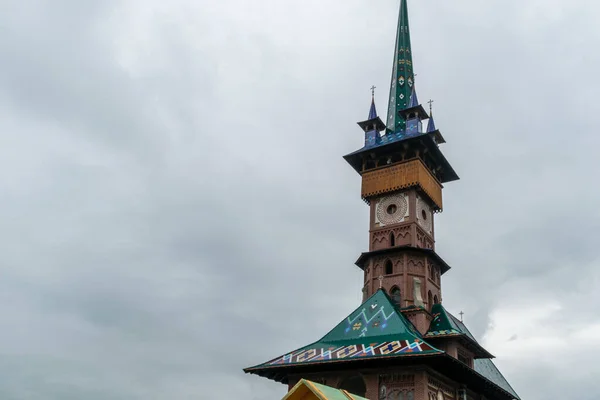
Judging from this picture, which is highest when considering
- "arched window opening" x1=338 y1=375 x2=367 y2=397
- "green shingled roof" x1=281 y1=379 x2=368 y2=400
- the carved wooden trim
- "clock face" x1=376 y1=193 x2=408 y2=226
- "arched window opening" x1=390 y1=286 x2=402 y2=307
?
the carved wooden trim

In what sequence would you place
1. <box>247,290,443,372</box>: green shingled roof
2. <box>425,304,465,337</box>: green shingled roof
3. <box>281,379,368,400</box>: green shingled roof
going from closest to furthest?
1. <box>281,379,368,400</box>: green shingled roof
2. <box>247,290,443,372</box>: green shingled roof
3. <box>425,304,465,337</box>: green shingled roof

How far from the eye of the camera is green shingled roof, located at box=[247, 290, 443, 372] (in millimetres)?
31906

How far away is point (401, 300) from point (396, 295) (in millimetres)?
837

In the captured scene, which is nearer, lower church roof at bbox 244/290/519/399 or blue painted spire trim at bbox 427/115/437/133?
lower church roof at bbox 244/290/519/399

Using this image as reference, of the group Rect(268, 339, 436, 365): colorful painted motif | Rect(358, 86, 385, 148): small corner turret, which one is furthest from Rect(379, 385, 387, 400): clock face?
Rect(358, 86, 385, 148): small corner turret

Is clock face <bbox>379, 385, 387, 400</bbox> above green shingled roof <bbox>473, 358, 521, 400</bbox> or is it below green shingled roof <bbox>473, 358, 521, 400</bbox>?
below

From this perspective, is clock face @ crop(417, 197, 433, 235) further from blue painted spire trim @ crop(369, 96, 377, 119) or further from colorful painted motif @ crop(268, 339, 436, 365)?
colorful painted motif @ crop(268, 339, 436, 365)

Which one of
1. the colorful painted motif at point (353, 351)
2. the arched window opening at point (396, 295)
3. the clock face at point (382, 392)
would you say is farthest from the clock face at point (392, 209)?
the clock face at point (382, 392)

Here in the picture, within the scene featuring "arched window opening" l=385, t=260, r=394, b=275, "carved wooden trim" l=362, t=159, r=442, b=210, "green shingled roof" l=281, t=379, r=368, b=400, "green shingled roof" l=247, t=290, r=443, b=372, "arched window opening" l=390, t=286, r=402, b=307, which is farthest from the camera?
"carved wooden trim" l=362, t=159, r=442, b=210

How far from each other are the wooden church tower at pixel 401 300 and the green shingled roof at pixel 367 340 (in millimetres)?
64

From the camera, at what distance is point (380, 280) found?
4144 cm

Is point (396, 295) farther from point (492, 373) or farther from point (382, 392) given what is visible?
point (492, 373)

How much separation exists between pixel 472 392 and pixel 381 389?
28.6 ft

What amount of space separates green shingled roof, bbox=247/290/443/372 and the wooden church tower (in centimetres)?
6
